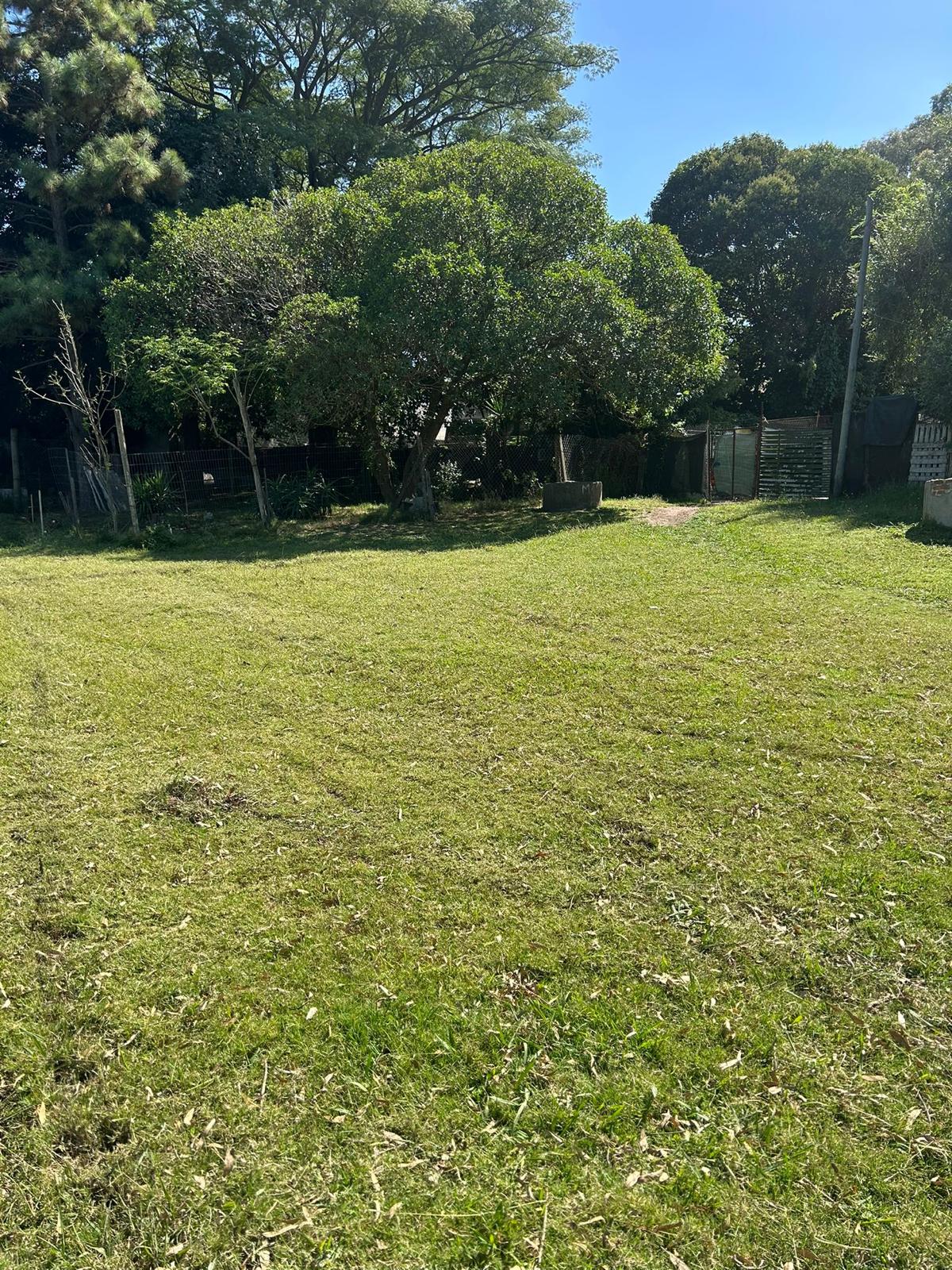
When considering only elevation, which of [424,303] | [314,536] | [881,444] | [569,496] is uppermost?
[424,303]

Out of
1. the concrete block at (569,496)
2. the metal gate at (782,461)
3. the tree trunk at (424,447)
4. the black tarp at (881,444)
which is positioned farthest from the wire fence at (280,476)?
the black tarp at (881,444)

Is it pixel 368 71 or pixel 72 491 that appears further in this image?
pixel 368 71

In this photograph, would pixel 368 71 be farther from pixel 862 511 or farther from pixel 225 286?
pixel 862 511

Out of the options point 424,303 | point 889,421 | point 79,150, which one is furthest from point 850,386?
point 79,150

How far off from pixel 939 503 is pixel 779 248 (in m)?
20.0

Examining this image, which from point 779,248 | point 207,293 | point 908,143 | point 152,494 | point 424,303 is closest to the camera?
point 424,303

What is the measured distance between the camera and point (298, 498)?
1467 cm

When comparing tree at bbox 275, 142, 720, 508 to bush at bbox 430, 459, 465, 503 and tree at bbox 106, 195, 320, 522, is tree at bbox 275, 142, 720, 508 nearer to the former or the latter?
tree at bbox 106, 195, 320, 522

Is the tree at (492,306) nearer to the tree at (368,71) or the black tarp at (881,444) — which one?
the black tarp at (881,444)

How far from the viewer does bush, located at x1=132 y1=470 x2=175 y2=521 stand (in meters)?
14.0

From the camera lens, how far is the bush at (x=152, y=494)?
1403 cm

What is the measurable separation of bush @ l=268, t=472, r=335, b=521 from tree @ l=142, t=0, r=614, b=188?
9.19 m

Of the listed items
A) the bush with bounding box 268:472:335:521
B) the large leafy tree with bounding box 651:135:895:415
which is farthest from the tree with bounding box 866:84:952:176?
the bush with bounding box 268:472:335:521

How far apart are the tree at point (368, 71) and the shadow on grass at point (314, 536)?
1053 centimetres
